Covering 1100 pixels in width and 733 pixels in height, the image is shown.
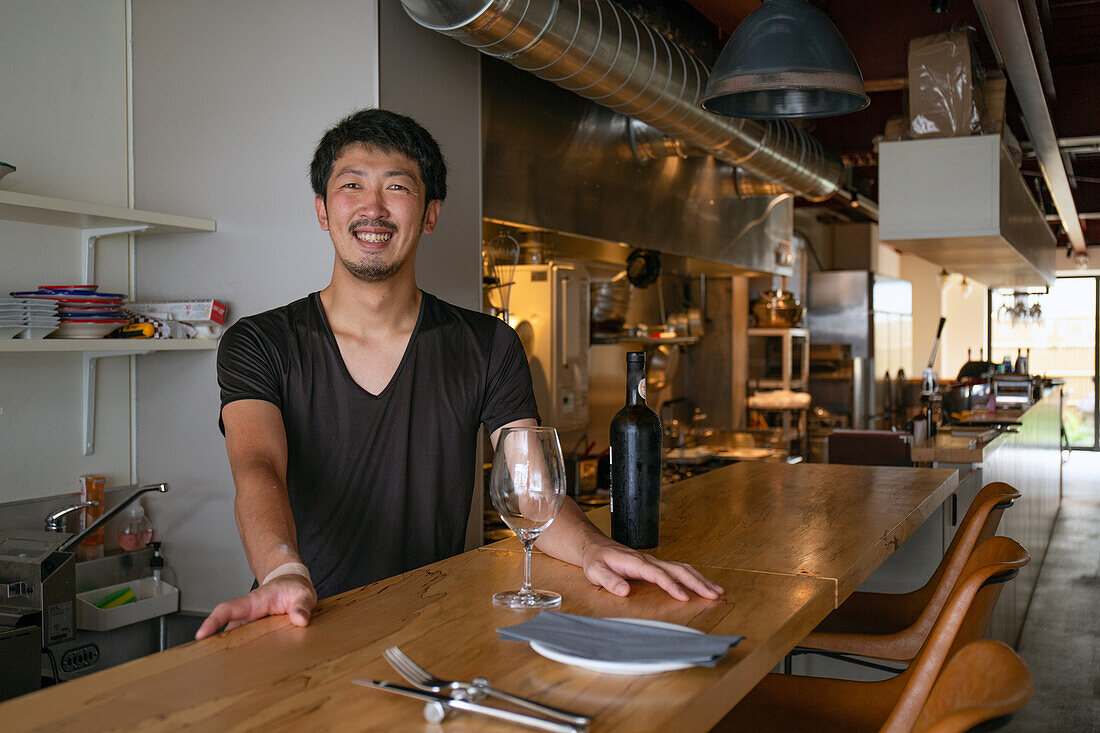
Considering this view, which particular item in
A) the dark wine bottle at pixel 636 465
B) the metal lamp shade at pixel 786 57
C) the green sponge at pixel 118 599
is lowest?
the green sponge at pixel 118 599

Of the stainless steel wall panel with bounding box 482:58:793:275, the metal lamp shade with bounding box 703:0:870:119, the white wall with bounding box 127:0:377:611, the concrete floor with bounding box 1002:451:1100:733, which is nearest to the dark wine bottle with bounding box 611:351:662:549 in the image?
the concrete floor with bounding box 1002:451:1100:733

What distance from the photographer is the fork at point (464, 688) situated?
35.2 inches

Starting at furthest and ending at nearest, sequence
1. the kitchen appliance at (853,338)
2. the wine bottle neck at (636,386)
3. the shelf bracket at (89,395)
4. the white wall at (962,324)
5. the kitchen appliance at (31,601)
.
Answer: the white wall at (962,324) < the kitchen appliance at (853,338) < the shelf bracket at (89,395) < the kitchen appliance at (31,601) < the wine bottle neck at (636,386)

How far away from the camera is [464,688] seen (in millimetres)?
942

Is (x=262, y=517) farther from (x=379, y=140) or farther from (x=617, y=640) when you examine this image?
(x=379, y=140)

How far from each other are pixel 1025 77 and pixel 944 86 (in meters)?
0.42

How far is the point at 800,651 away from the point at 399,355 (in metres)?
1.08

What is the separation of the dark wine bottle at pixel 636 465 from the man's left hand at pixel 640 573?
0.72ft

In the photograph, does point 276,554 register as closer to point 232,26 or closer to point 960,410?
point 232,26

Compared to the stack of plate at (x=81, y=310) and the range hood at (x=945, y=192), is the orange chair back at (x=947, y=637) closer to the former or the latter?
the stack of plate at (x=81, y=310)

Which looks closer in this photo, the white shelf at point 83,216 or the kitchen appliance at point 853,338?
the white shelf at point 83,216

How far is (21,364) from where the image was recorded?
286 cm

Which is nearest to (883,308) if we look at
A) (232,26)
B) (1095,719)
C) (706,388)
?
(706,388)

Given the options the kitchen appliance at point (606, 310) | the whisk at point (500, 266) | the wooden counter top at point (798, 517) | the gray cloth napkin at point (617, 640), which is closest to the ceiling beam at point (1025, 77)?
the wooden counter top at point (798, 517)
